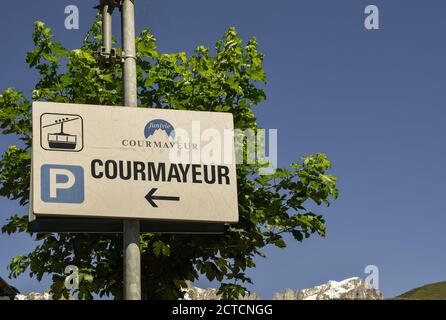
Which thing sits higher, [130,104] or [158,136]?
[130,104]

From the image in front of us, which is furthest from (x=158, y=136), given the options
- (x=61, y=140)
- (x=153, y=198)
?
(x=61, y=140)

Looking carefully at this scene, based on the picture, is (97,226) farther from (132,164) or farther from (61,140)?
(61,140)

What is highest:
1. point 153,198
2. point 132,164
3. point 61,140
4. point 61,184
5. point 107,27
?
point 107,27

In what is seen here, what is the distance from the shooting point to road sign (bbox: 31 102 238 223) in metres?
13.7

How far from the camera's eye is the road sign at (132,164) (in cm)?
1373

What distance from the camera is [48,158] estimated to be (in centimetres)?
1385

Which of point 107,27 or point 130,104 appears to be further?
Answer: point 107,27

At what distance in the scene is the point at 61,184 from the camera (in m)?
13.7

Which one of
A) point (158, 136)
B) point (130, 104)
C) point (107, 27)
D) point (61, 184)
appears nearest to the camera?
point (61, 184)

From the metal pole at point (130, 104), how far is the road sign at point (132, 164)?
291mm

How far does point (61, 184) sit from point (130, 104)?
1.98m

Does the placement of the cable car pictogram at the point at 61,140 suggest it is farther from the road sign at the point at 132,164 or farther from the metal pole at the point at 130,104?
the metal pole at the point at 130,104
